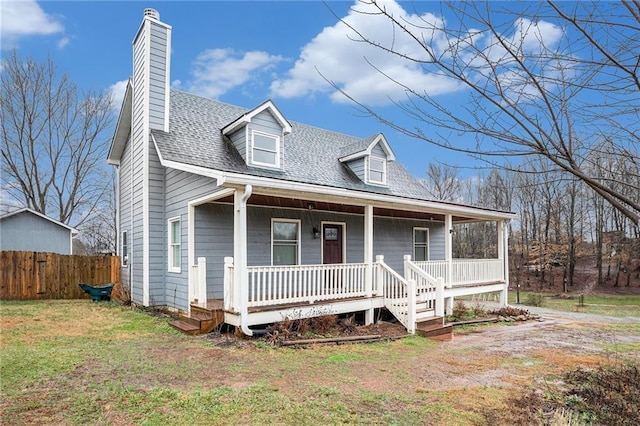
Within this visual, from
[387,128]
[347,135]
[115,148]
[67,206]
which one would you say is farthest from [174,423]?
[67,206]

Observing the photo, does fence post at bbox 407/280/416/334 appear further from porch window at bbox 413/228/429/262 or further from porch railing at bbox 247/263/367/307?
porch window at bbox 413/228/429/262

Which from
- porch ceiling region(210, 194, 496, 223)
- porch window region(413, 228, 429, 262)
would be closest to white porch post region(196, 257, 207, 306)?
porch ceiling region(210, 194, 496, 223)

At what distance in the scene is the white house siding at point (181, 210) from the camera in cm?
906

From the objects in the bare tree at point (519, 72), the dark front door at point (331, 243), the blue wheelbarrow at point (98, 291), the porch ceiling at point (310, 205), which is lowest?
the blue wheelbarrow at point (98, 291)

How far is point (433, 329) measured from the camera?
8.81 m

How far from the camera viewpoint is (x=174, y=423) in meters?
3.72

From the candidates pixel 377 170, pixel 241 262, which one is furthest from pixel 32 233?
pixel 377 170

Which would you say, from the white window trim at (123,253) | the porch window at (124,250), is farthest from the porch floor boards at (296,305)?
the porch window at (124,250)

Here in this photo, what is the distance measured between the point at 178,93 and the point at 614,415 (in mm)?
12674

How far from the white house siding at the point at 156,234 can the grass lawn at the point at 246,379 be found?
2.39m

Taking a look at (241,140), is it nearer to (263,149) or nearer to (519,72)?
(263,149)

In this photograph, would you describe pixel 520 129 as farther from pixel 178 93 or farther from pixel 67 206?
pixel 67 206

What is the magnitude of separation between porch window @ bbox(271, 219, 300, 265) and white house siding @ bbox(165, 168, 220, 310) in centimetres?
196

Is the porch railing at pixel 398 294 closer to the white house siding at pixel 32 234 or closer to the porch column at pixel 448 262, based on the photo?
the porch column at pixel 448 262
